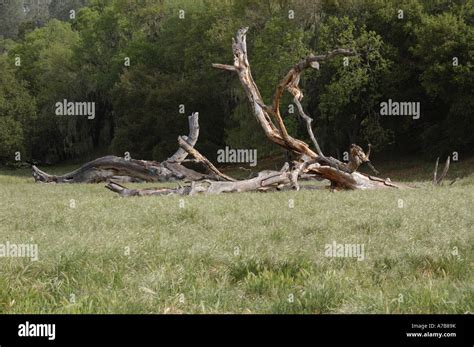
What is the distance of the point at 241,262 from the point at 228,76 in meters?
41.7

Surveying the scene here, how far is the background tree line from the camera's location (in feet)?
113

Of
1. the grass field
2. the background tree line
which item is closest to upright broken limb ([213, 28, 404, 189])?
the grass field

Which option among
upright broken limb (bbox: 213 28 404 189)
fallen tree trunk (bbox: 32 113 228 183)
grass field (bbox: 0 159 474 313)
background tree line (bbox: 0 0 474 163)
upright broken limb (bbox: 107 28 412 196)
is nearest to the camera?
grass field (bbox: 0 159 474 313)

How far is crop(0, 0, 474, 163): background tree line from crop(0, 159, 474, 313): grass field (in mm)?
23187

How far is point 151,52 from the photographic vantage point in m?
56.9

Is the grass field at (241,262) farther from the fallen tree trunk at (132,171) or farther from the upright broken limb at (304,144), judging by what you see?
the fallen tree trunk at (132,171)

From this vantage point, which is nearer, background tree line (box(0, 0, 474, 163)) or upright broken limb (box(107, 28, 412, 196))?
upright broken limb (box(107, 28, 412, 196))

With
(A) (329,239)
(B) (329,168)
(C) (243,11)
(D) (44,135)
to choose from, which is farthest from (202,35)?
(A) (329,239)

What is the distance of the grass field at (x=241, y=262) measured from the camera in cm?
557

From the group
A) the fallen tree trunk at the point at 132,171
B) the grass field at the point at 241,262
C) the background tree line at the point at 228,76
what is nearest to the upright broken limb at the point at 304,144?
the grass field at the point at 241,262

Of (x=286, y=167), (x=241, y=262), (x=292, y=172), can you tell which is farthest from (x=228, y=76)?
(x=241, y=262)

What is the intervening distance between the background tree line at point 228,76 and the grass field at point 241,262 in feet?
76.1

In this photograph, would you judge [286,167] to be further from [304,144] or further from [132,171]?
[132,171]

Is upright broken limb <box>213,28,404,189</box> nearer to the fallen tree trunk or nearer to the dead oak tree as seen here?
the dead oak tree
